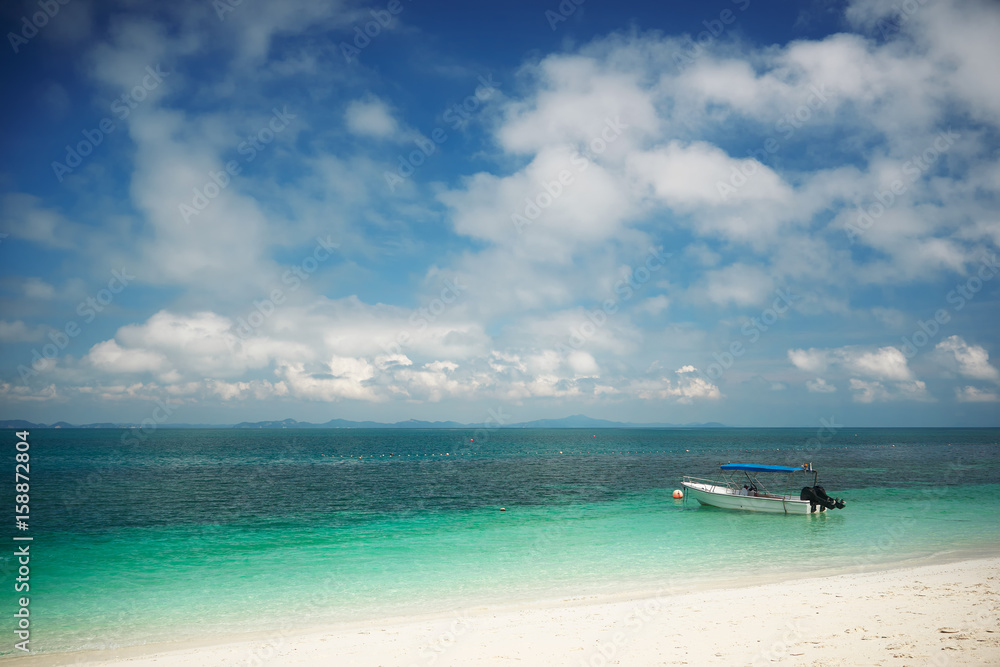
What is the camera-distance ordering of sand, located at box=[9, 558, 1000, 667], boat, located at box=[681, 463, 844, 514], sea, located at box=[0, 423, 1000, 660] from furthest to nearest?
boat, located at box=[681, 463, 844, 514], sea, located at box=[0, 423, 1000, 660], sand, located at box=[9, 558, 1000, 667]

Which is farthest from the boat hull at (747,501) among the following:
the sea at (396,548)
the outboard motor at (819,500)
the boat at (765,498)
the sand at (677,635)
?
the sand at (677,635)

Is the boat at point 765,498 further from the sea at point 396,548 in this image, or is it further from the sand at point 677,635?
the sand at point 677,635

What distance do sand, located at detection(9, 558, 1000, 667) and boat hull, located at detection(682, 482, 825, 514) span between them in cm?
1706

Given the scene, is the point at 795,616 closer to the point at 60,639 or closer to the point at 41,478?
the point at 60,639

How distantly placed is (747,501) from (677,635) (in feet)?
85.5

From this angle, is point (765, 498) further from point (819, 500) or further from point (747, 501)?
point (819, 500)

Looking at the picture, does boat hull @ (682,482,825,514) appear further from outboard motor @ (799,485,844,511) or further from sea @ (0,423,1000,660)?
sea @ (0,423,1000,660)

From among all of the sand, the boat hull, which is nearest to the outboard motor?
the boat hull

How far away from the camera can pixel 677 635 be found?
1282cm

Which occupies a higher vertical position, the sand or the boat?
the sand

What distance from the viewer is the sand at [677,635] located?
1133 centimetres

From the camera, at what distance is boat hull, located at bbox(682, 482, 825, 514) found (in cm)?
3356

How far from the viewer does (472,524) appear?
104 feet

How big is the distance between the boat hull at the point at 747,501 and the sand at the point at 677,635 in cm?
1706
